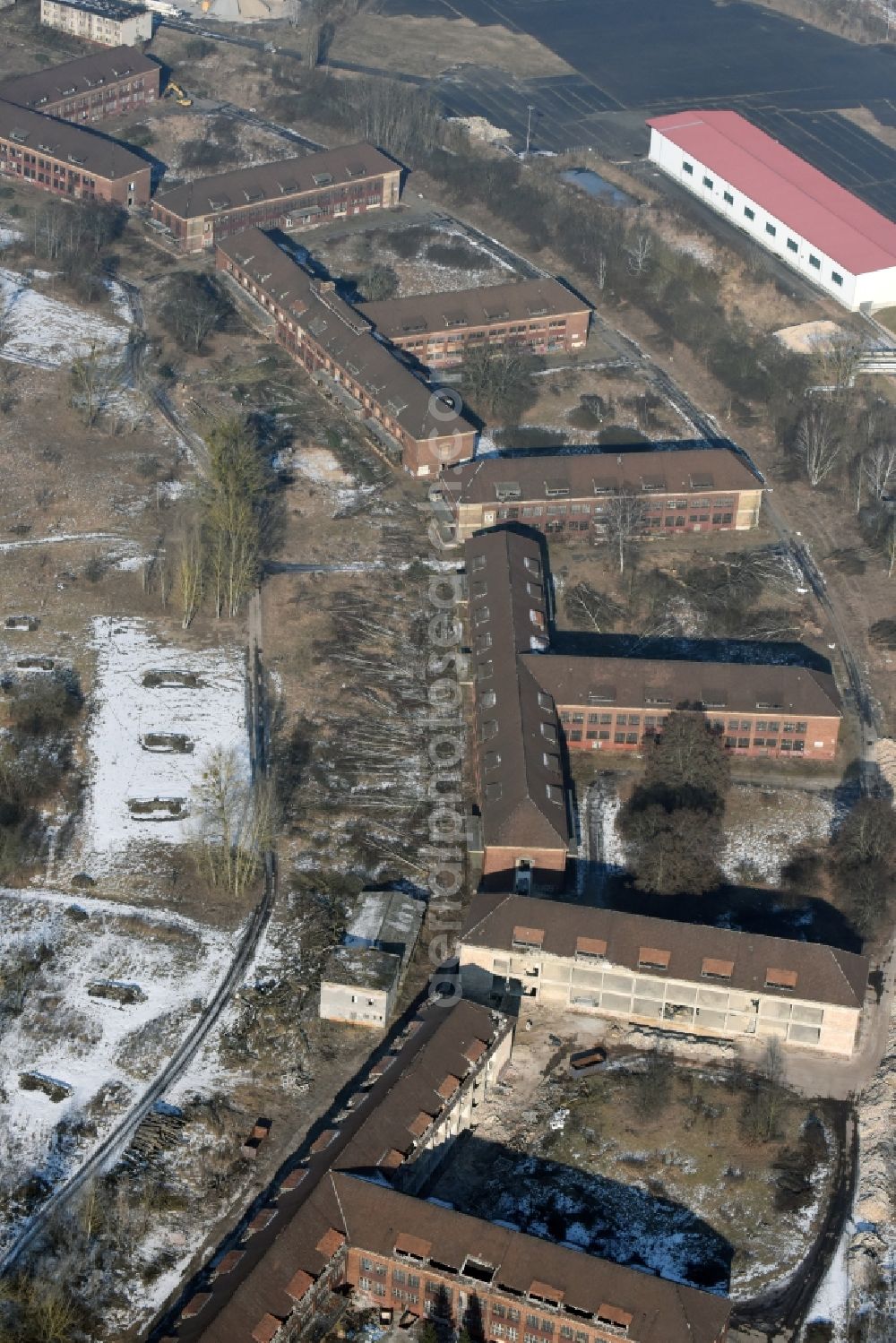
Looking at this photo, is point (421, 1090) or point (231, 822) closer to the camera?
point (421, 1090)

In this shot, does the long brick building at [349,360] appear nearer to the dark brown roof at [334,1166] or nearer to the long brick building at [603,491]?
the long brick building at [603,491]

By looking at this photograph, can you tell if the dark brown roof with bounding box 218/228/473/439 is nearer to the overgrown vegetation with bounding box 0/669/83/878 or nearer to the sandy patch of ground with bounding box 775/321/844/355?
the sandy patch of ground with bounding box 775/321/844/355

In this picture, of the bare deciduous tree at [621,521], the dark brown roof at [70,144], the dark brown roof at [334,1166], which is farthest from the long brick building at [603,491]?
the dark brown roof at [70,144]

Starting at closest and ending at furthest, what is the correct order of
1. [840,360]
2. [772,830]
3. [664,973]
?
1. [664,973]
2. [772,830]
3. [840,360]

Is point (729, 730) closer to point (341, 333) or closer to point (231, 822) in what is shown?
point (231, 822)

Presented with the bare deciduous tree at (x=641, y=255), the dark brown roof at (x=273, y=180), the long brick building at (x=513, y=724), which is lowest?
the long brick building at (x=513, y=724)

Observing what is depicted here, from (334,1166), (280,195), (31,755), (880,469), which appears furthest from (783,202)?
(334,1166)
